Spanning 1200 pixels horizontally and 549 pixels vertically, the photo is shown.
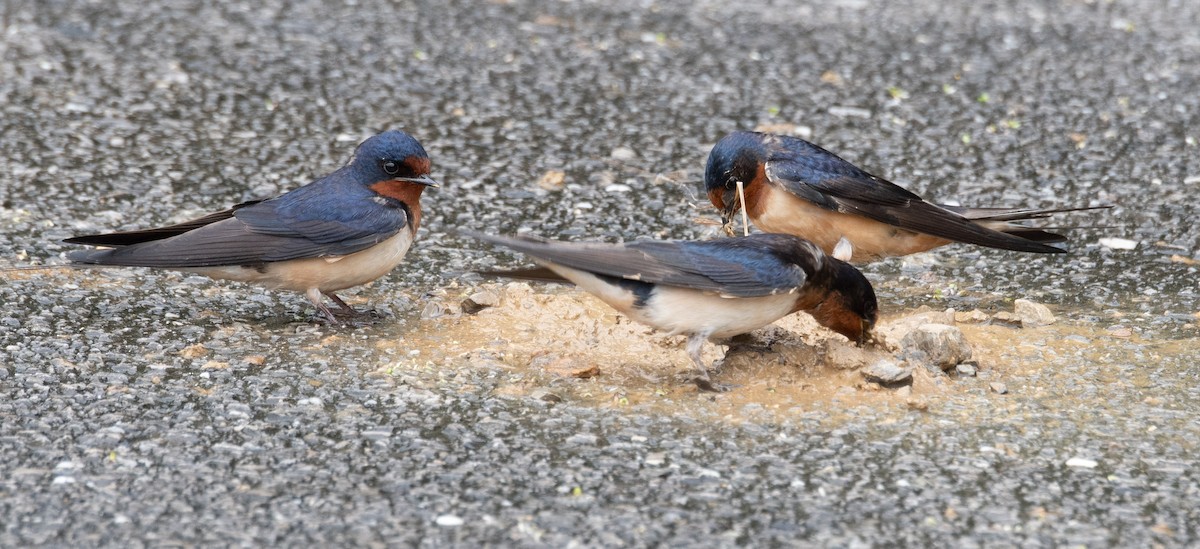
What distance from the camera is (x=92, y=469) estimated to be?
3527mm

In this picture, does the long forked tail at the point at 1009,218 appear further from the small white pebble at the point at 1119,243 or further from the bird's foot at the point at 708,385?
the bird's foot at the point at 708,385

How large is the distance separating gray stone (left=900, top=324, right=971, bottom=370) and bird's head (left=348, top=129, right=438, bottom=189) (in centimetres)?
179

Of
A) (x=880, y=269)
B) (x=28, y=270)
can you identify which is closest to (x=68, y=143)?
(x=28, y=270)

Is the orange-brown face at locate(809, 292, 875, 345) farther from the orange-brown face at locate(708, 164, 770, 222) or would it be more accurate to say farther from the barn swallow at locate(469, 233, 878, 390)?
the orange-brown face at locate(708, 164, 770, 222)

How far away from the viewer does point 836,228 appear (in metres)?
5.43

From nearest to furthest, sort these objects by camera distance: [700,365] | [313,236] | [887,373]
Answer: [887,373] < [700,365] < [313,236]

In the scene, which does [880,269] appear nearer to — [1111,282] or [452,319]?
[1111,282]

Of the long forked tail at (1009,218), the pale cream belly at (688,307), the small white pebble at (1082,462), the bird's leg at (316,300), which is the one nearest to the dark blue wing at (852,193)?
the long forked tail at (1009,218)

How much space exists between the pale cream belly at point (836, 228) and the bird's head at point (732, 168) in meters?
0.14

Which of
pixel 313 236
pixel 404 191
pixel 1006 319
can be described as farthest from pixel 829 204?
pixel 313 236

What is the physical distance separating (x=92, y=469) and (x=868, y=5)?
268 inches

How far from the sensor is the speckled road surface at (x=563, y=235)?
340cm

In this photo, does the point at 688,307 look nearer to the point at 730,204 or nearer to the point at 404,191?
the point at 730,204

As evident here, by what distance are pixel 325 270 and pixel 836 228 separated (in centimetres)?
201
